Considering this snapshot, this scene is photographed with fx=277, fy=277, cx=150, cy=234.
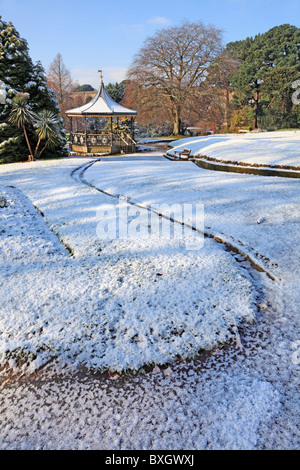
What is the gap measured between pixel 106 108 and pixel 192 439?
23589mm

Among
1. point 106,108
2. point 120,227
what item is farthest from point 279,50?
point 120,227

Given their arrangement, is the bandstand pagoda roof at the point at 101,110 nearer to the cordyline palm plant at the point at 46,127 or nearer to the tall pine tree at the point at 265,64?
the cordyline palm plant at the point at 46,127

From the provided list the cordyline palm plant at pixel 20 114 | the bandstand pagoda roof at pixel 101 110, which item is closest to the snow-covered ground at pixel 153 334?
the cordyline palm plant at pixel 20 114

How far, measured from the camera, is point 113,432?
2143mm

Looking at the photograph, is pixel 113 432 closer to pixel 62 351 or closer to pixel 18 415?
pixel 18 415

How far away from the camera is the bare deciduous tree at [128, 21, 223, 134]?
30.5 metres

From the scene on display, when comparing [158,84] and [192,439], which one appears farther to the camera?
[158,84]
